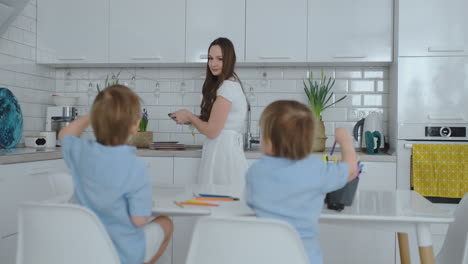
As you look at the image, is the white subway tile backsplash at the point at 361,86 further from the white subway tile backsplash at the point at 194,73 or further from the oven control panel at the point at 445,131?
the white subway tile backsplash at the point at 194,73

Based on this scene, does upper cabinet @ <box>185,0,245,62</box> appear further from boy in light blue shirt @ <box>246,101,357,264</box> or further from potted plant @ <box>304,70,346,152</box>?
boy in light blue shirt @ <box>246,101,357,264</box>

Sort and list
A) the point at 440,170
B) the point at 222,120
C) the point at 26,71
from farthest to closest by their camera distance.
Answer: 1. the point at 26,71
2. the point at 440,170
3. the point at 222,120

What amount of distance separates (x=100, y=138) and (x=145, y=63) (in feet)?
7.00

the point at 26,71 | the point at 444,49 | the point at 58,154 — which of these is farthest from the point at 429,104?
the point at 26,71

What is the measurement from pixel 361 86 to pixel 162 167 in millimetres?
1588

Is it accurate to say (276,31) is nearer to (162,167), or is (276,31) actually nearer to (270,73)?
(270,73)

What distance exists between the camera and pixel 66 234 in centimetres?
130

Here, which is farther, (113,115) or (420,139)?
(420,139)

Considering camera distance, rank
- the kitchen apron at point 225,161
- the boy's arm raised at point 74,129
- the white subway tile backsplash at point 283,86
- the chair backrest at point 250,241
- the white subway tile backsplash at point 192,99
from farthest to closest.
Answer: the white subway tile backsplash at point 192,99 → the white subway tile backsplash at point 283,86 → the kitchen apron at point 225,161 → the boy's arm raised at point 74,129 → the chair backrest at point 250,241

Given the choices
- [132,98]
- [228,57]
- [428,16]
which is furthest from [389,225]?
[428,16]

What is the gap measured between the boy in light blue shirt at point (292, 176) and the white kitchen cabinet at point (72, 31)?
2.43 metres

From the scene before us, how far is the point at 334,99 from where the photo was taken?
3566mm

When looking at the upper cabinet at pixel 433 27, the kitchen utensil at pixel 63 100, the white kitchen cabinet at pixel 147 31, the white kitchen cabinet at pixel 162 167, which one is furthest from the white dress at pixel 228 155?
the kitchen utensil at pixel 63 100

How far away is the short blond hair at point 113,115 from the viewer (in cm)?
142
